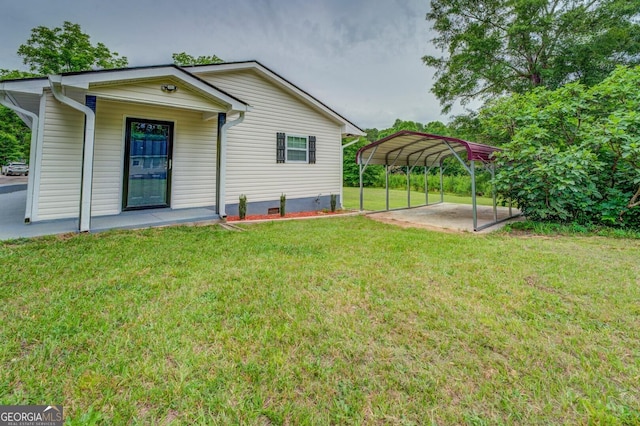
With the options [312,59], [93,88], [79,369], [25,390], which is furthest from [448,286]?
[312,59]

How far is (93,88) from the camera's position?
506cm

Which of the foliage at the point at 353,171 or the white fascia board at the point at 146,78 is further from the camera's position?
the foliage at the point at 353,171

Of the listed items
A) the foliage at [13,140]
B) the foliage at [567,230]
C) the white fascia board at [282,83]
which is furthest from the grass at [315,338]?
the foliage at [13,140]

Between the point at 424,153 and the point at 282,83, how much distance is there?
6347 millimetres

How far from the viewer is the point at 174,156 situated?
7020 millimetres

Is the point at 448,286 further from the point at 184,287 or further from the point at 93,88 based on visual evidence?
the point at 93,88

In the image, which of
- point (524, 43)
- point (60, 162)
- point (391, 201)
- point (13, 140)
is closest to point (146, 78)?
point (60, 162)

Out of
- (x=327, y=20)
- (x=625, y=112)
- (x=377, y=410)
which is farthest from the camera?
(x=327, y=20)

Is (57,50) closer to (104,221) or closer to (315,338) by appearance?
(104,221)

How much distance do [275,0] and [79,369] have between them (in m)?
12.9

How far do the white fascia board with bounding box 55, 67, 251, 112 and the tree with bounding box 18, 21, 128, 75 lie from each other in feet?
62.3

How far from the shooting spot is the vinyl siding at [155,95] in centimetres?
523

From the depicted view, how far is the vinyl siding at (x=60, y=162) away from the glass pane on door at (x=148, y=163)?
0.91 m

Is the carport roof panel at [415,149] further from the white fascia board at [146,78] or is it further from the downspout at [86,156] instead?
the downspout at [86,156]
